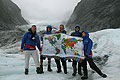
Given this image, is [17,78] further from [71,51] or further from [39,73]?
[71,51]

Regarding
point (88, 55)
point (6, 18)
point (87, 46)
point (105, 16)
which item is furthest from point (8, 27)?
point (88, 55)

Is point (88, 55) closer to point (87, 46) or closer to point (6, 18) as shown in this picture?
point (87, 46)

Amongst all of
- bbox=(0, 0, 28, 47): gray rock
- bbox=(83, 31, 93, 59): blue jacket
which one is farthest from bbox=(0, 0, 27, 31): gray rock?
bbox=(83, 31, 93, 59): blue jacket

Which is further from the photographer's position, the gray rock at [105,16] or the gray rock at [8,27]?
the gray rock at [105,16]

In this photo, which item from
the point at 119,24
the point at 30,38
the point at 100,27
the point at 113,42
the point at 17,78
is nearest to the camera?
the point at 17,78

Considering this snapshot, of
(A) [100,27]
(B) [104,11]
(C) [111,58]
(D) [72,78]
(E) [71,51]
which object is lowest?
(D) [72,78]

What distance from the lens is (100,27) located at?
27.5 m

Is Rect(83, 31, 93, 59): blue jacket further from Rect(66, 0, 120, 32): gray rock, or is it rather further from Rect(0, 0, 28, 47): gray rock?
Rect(66, 0, 120, 32): gray rock

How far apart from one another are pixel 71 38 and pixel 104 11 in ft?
100

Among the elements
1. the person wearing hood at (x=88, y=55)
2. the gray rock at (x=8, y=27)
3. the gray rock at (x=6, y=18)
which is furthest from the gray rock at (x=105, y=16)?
the person wearing hood at (x=88, y=55)

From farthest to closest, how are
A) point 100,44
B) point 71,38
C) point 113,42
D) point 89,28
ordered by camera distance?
point 89,28 → point 100,44 → point 113,42 → point 71,38

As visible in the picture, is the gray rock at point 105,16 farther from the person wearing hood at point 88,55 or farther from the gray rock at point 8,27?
the person wearing hood at point 88,55

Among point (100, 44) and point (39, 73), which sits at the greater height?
point (100, 44)

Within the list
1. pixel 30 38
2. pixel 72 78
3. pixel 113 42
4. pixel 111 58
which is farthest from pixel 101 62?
pixel 30 38
